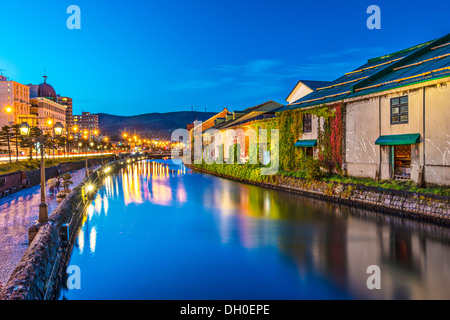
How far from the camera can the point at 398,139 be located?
70.6ft

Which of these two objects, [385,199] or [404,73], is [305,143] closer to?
[404,73]

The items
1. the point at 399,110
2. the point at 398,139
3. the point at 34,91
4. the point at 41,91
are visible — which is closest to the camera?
the point at 398,139

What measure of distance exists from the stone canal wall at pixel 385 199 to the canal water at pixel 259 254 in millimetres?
618

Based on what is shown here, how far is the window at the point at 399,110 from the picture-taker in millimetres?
21344

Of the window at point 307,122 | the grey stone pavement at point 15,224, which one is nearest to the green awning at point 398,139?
the window at point 307,122

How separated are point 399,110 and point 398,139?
5.95ft

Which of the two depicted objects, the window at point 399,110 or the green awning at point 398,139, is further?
the window at point 399,110

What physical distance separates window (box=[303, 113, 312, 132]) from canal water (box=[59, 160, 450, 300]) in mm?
10279

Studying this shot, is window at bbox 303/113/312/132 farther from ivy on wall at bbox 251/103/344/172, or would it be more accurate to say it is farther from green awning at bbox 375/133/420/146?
green awning at bbox 375/133/420/146

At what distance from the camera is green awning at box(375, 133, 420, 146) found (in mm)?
20234

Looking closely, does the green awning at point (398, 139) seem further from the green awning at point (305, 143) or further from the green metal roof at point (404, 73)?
the green awning at point (305, 143)

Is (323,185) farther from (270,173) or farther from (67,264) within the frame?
(67,264)

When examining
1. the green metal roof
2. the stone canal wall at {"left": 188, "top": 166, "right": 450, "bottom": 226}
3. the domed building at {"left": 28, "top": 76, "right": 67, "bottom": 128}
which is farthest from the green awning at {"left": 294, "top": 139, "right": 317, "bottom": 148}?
the domed building at {"left": 28, "top": 76, "right": 67, "bottom": 128}

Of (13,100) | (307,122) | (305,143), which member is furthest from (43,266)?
(13,100)
